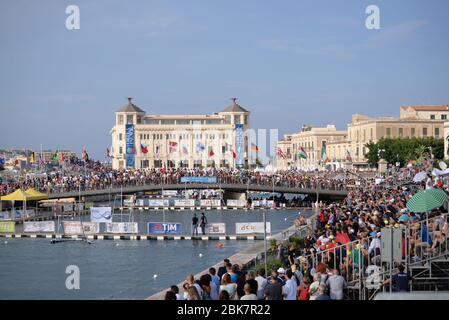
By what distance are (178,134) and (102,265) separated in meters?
121

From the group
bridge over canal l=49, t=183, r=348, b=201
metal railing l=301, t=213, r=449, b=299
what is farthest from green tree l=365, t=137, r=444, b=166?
metal railing l=301, t=213, r=449, b=299

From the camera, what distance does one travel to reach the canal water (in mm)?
24900

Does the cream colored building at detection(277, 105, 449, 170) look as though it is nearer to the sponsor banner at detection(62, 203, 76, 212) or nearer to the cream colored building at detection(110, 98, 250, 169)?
the cream colored building at detection(110, 98, 250, 169)

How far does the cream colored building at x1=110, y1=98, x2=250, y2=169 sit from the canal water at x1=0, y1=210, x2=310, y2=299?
4155 inches

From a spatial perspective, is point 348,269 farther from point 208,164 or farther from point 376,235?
point 208,164

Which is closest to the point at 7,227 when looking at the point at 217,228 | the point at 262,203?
the point at 217,228

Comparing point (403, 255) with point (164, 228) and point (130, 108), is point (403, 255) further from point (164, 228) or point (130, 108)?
point (130, 108)

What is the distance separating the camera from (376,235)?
667 inches

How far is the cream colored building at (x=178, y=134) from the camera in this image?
485ft

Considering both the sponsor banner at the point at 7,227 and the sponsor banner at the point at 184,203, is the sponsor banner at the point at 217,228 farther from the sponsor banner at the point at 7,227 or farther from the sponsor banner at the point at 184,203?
the sponsor banner at the point at 184,203

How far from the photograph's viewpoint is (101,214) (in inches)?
1652

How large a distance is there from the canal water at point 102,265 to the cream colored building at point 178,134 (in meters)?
106

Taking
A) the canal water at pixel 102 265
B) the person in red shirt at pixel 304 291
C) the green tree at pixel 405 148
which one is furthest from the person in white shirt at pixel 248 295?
the green tree at pixel 405 148

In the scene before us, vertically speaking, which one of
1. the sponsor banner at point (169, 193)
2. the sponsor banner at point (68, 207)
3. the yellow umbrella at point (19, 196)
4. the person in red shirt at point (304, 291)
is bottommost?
the sponsor banner at point (68, 207)
